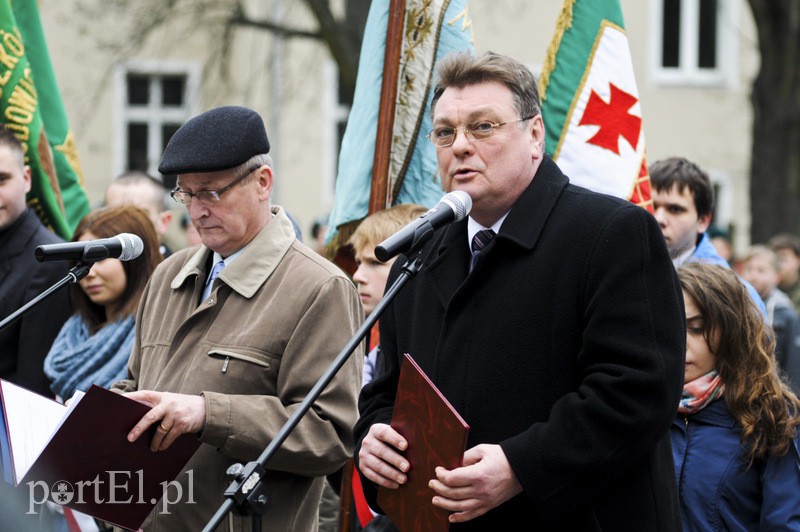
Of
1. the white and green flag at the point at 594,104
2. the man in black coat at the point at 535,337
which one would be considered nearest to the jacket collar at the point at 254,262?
the man in black coat at the point at 535,337

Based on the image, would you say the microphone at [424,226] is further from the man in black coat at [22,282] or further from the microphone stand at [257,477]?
the man in black coat at [22,282]

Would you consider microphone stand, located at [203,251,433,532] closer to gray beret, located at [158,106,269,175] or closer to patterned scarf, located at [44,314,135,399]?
gray beret, located at [158,106,269,175]

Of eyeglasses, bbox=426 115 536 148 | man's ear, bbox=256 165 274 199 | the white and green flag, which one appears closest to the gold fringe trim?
the white and green flag

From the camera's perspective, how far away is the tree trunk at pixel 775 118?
15336mm

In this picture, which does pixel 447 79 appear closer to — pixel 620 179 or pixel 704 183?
pixel 620 179

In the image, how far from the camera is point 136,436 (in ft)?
10.5

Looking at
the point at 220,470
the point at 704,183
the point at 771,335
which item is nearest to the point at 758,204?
the point at 704,183

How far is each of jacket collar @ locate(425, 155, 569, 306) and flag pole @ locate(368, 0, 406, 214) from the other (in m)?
1.91

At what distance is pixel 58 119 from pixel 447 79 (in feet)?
13.4

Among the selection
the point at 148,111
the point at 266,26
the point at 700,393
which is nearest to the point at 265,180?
the point at 700,393

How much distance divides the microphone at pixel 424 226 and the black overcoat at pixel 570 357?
0.14 metres

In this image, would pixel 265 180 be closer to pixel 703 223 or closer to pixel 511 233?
pixel 511 233

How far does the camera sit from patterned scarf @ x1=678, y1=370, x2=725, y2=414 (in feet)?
11.9

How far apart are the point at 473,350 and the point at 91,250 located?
4.28 ft
